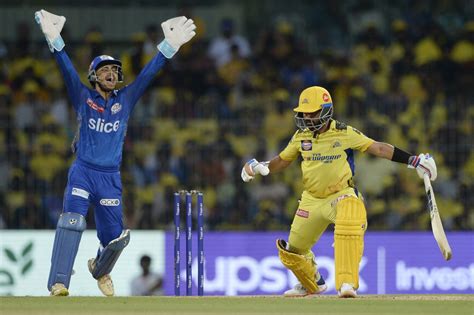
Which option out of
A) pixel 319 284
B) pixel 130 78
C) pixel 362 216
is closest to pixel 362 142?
pixel 362 216

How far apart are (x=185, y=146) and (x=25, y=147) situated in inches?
77.5

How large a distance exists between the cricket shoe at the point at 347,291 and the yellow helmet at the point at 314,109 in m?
1.37

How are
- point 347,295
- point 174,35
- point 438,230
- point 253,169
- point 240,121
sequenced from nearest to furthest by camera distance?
point 347,295 → point 438,230 → point 174,35 → point 253,169 → point 240,121

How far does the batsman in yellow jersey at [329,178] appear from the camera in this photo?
1139 cm

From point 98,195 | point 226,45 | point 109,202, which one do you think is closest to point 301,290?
point 109,202

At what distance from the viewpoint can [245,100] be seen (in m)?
19.3

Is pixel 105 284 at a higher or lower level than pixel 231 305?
higher

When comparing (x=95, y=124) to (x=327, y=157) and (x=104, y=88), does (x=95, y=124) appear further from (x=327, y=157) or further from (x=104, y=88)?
(x=327, y=157)

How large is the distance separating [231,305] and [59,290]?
1.60 m

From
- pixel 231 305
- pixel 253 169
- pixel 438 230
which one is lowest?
pixel 231 305

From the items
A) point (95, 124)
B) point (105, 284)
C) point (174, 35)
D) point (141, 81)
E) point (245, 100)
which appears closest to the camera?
point (95, 124)

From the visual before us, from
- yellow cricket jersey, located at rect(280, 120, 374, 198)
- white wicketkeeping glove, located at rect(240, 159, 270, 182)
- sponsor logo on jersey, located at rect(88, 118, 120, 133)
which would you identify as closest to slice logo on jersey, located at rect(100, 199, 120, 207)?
sponsor logo on jersey, located at rect(88, 118, 120, 133)

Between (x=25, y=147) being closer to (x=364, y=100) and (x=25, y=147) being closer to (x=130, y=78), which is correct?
(x=130, y=78)

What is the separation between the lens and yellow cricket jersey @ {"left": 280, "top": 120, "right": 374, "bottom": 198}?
11.8 m
